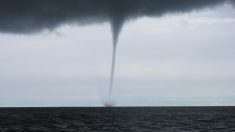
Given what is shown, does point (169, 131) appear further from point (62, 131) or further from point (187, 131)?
point (62, 131)

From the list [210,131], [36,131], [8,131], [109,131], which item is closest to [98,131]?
[109,131]

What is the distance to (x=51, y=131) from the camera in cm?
4666

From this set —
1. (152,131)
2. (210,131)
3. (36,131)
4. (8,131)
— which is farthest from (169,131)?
(8,131)

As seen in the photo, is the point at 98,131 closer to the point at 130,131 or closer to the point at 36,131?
the point at 130,131

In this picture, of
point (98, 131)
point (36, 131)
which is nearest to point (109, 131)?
point (98, 131)

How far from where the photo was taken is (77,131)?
46.9 metres

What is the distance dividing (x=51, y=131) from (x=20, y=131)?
3.66 m

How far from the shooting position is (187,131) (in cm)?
4769

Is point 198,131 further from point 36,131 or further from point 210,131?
point 36,131

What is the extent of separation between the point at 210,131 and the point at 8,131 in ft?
79.7

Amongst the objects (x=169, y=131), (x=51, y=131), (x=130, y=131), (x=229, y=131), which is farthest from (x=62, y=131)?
(x=229, y=131)

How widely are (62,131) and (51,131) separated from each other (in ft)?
4.24

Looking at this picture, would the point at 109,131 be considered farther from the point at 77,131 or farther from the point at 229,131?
the point at 229,131

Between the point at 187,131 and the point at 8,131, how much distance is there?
21381 millimetres
